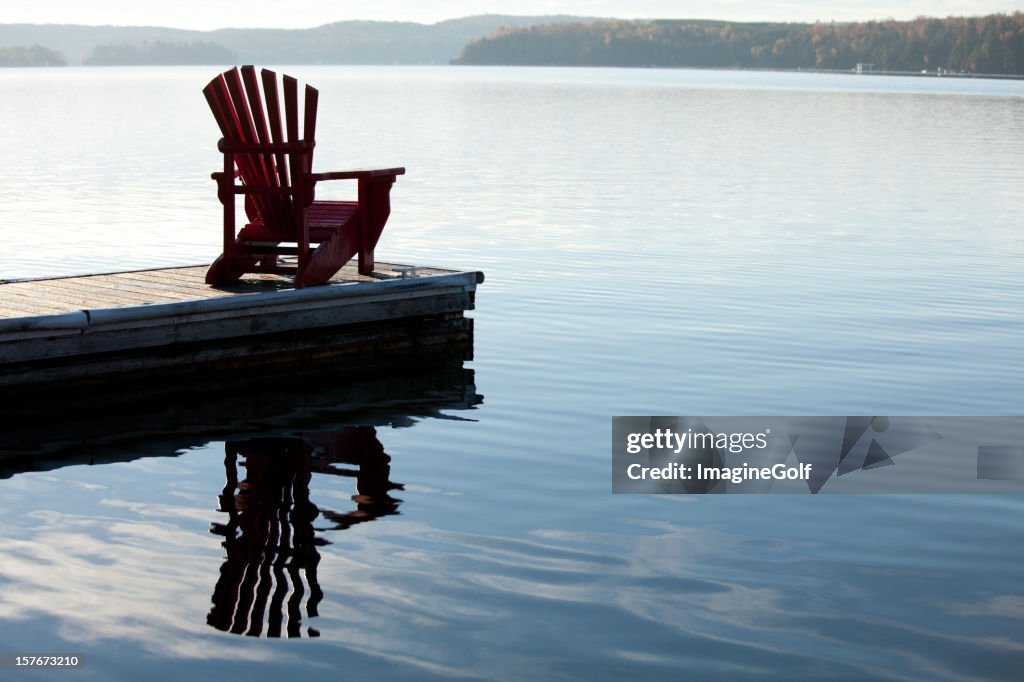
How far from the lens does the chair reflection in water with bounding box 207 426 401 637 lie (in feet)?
17.0

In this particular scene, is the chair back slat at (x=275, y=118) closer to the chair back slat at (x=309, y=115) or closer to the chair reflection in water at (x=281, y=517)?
the chair back slat at (x=309, y=115)

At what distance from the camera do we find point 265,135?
9430 millimetres

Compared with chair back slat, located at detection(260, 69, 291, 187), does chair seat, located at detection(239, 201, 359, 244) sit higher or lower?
lower

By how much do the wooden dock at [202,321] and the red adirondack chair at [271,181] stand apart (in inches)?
7.5

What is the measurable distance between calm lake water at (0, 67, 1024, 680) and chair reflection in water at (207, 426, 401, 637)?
2 cm

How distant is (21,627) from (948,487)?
14.5ft

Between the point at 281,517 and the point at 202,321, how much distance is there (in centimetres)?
274

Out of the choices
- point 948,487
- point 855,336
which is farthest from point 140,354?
point 855,336

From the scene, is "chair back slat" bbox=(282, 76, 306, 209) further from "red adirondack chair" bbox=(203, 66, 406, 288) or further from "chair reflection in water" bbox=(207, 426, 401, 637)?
"chair reflection in water" bbox=(207, 426, 401, 637)

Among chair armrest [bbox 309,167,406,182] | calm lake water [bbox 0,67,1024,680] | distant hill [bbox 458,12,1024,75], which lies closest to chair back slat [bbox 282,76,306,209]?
chair armrest [bbox 309,167,406,182]

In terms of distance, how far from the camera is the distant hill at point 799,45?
493 feet

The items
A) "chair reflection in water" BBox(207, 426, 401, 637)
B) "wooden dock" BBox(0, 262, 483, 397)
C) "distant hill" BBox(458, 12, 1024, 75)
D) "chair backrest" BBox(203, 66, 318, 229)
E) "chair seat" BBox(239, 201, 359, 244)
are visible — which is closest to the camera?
"chair reflection in water" BBox(207, 426, 401, 637)

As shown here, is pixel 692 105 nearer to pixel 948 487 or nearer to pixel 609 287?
pixel 609 287

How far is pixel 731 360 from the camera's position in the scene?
998 centimetres
